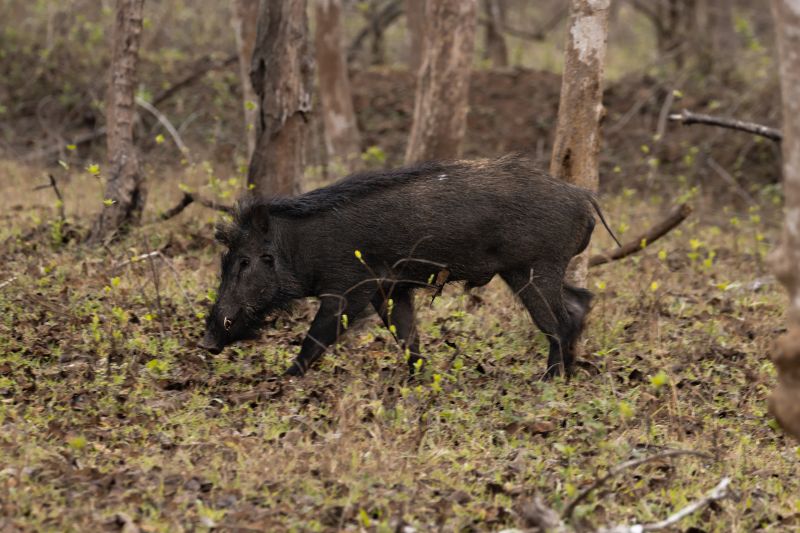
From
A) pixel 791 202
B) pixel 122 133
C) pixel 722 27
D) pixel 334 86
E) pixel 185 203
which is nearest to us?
pixel 791 202

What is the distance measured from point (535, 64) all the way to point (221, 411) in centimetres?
1697

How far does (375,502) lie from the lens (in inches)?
175

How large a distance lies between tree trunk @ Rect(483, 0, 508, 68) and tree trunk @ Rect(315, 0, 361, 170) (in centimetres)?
609

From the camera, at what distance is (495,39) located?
64.0ft

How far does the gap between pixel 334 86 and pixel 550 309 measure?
7.66 meters

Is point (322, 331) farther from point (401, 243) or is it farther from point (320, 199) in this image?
point (320, 199)

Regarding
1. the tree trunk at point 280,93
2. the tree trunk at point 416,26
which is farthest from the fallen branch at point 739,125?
the tree trunk at point 416,26

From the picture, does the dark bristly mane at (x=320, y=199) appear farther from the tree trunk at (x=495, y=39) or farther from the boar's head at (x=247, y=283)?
the tree trunk at (x=495, y=39)

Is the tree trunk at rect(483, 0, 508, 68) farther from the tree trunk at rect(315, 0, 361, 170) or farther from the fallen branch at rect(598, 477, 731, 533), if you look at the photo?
the fallen branch at rect(598, 477, 731, 533)

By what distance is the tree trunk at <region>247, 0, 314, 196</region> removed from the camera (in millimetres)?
8461

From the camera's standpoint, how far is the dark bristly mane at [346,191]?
6426 millimetres

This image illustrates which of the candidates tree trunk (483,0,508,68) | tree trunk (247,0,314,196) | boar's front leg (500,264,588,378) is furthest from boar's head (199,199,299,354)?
tree trunk (483,0,508,68)

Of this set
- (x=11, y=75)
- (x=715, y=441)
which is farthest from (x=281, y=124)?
(x=11, y=75)

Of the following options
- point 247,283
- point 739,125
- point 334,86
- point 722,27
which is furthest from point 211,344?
point 722,27
